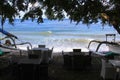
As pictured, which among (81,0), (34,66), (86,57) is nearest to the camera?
(34,66)

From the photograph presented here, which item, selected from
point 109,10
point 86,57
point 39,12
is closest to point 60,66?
point 86,57

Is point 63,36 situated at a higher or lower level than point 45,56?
higher

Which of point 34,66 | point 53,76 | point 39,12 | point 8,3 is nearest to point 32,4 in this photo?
point 39,12

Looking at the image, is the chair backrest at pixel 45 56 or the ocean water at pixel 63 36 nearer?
the chair backrest at pixel 45 56

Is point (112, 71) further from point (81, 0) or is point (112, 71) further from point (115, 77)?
point (81, 0)

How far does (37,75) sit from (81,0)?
3.01 meters

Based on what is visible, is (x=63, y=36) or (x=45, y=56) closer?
(x=45, y=56)

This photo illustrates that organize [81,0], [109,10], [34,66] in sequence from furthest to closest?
[109,10] < [81,0] < [34,66]

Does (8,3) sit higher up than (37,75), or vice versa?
(8,3)

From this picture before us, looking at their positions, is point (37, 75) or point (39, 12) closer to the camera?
A: point (37, 75)

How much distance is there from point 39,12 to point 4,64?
1.79 m

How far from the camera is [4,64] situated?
848 cm

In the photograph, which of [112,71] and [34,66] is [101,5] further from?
[34,66]

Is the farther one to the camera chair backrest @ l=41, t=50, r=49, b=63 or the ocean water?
the ocean water
